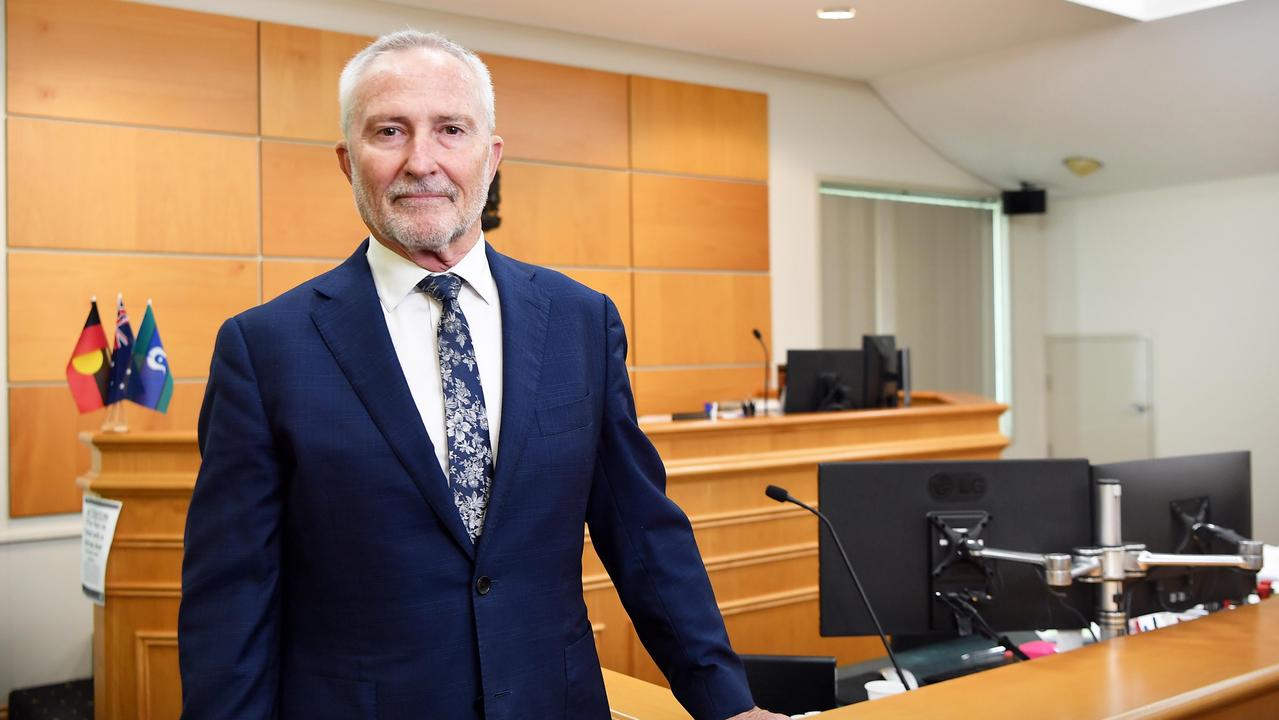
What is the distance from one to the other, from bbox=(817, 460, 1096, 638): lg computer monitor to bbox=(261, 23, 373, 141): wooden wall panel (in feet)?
13.0

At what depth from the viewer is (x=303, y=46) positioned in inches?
213

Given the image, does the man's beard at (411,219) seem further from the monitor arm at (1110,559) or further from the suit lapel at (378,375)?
the monitor arm at (1110,559)

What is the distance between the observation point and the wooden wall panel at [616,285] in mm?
6398

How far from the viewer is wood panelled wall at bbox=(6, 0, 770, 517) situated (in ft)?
15.6

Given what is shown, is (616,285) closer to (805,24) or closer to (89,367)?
(805,24)

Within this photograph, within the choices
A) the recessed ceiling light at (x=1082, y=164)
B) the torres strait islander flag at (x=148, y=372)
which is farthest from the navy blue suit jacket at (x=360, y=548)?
the recessed ceiling light at (x=1082, y=164)

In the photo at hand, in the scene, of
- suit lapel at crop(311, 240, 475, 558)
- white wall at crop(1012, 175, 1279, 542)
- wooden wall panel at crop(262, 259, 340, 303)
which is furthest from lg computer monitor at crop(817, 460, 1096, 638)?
white wall at crop(1012, 175, 1279, 542)

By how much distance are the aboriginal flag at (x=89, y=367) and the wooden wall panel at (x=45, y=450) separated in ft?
2.71

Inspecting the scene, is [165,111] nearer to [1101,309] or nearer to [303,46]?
[303,46]

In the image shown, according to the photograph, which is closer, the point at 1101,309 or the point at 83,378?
the point at 83,378

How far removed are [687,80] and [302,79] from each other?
7.99ft

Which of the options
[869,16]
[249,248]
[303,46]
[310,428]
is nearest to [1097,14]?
[869,16]

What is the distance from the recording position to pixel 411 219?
1408mm

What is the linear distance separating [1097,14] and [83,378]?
5315 mm
